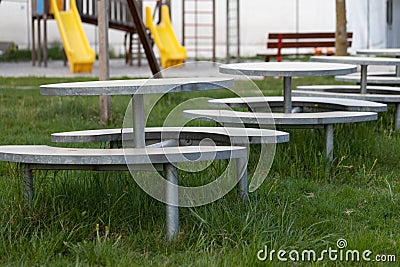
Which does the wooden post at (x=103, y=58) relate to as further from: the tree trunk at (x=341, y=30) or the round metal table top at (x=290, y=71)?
the tree trunk at (x=341, y=30)

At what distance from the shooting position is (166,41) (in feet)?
60.4

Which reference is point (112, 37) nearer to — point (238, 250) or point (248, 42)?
point (248, 42)

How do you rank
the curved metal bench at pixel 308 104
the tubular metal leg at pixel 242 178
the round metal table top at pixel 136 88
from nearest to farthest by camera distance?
the round metal table top at pixel 136 88 < the tubular metal leg at pixel 242 178 < the curved metal bench at pixel 308 104

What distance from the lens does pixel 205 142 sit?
4656mm

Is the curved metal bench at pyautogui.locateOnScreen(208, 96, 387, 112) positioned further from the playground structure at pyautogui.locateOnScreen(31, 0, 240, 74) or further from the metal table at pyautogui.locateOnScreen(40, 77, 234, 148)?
the playground structure at pyautogui.locateOnScreen(31, 0, 240, 74)

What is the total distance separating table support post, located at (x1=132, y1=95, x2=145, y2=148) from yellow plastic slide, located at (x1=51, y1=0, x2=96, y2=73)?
1154 centimetres

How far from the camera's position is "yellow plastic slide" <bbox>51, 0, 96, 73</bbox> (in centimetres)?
1565

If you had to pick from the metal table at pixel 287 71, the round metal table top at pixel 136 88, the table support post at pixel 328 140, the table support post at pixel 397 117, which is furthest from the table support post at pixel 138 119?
the table support post at pixel 397 117

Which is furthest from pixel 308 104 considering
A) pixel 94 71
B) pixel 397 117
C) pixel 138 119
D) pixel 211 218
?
pixel 94 71

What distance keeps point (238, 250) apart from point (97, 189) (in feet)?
3.40

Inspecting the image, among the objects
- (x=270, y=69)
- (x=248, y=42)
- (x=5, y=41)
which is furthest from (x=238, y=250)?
(x=248, y=42)

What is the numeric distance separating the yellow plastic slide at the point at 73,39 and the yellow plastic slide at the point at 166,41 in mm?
1695

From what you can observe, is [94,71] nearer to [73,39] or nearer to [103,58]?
[73,39]

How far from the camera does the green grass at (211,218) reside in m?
3.50
